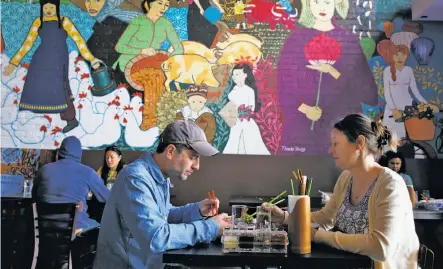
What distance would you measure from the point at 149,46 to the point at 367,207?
372 centimetres

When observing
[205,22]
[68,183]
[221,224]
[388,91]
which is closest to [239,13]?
[205,22]

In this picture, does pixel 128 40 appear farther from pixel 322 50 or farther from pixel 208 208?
pixel 208 208

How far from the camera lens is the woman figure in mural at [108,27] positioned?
16.9ft

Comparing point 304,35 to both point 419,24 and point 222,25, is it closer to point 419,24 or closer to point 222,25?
point 222,25

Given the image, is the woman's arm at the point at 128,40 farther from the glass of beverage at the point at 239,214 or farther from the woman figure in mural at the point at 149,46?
the glass of beverage at the point at 239,214

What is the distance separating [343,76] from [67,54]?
10.4ft

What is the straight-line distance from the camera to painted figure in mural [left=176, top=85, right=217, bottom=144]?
507 centimetres

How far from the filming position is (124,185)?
1.76 metres

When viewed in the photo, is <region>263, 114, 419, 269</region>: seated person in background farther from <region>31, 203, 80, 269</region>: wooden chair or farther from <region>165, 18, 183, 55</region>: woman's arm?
<region>165, 18, 183, 55</region>: woman's arm

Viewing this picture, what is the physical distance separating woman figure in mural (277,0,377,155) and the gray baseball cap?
3202mm

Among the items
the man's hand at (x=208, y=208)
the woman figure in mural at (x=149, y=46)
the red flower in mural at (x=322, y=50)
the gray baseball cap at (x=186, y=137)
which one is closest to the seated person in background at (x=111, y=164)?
the woman figure in mural at (x=149, y=46)

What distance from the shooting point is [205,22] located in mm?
5098

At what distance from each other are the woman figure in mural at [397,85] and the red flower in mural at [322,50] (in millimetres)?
495

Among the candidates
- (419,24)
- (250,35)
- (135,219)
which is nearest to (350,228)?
(135,219)
